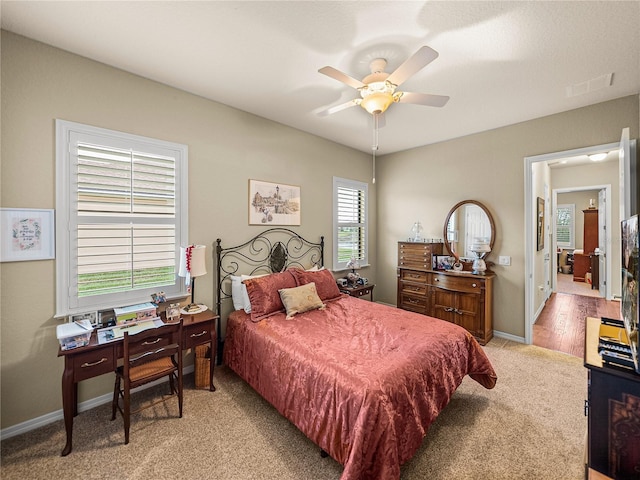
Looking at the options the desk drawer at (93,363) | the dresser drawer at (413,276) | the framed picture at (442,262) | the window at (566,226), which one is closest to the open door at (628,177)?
the framed picture at (442,262)

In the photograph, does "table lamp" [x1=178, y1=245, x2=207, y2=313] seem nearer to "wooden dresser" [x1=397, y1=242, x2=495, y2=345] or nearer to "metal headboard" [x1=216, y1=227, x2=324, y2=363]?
"metal headboard" [x1=216, y1=227, x2=324, y2=363]

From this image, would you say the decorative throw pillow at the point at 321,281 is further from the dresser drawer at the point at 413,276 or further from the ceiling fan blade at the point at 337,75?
the ceiling fan blade at the point at 337,75

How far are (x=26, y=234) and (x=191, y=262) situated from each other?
1151 mm

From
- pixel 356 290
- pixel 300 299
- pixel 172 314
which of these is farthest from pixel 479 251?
pixel 172 314

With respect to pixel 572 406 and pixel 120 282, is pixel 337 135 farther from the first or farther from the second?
pixel 572 406

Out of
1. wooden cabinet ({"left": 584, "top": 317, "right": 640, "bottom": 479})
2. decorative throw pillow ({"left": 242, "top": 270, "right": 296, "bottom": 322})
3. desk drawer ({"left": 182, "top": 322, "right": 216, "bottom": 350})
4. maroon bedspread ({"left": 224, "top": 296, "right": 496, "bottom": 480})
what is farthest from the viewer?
decorative throw pillow ({"left": 242, "top": 270, "right": 296, "bottom": 322})

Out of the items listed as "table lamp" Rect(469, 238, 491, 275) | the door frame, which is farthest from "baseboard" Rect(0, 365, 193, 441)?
the door frame

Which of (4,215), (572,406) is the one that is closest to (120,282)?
(4,215)

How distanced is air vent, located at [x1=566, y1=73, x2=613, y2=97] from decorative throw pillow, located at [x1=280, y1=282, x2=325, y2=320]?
10.9ft

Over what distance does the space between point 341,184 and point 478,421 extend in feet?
11.4

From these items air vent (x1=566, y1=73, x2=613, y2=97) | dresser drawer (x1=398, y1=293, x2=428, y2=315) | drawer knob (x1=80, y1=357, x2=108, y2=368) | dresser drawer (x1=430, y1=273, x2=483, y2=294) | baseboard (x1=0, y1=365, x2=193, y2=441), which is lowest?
baseboard (x1=0, y1=365, x2=193, y2=441)

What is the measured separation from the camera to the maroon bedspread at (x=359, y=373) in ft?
4.94

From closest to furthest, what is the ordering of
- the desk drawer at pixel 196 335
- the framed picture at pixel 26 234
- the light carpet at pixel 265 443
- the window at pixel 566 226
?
the light carpet at pixel 265 443 → the framed picture at pixel 26 234 → the desk drawer at pixel 196 335 → the window at pixel 566 226

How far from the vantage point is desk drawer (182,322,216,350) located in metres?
2.41
